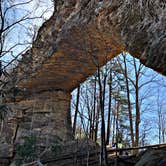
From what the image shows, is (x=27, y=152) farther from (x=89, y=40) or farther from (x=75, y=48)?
(x=89, y=40)

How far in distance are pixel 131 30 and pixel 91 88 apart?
708 centimetres

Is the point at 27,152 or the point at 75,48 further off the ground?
the point at 75,48

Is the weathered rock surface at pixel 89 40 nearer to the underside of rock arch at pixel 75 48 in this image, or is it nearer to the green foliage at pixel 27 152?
the underside of rock arch at pixel 75 48

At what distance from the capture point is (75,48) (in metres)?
8.03

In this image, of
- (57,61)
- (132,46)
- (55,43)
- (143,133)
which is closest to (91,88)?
(57,61)

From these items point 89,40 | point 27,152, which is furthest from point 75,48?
point 27,152

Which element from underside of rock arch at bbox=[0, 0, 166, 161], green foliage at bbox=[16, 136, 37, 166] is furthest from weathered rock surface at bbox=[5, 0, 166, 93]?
green foliage at bbox=[16, 136, 37, 166]

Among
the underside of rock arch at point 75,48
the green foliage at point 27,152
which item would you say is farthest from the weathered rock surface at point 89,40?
the green foliage at point 27,152

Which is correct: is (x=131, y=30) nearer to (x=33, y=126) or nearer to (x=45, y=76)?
(x=45, y=76)

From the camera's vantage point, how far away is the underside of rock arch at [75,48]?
498cm

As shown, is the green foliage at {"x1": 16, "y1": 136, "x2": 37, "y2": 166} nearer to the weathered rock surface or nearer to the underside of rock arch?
the underside of rock arch

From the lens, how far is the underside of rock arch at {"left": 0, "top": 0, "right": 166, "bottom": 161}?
16.3 ft

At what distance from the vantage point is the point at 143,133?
16578 millimetres

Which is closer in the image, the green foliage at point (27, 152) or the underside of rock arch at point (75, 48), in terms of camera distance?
the underside of rock arch at point (75, 48)
